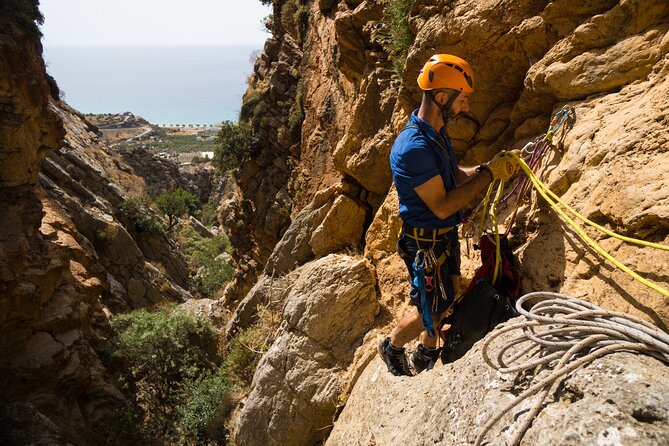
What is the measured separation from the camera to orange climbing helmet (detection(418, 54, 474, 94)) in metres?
3.35

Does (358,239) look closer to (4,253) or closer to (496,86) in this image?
(496,86)

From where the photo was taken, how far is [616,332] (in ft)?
6.79

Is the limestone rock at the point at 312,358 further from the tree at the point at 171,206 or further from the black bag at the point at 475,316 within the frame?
the tree at the point at 171,206

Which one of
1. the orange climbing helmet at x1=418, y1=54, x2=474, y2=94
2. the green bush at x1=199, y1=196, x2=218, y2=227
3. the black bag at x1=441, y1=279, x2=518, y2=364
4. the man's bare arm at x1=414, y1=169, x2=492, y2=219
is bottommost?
the green bush at x1=199, y1=196, x2=218, y2=227

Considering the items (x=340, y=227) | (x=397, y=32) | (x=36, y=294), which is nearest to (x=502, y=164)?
(x=397, y=32)

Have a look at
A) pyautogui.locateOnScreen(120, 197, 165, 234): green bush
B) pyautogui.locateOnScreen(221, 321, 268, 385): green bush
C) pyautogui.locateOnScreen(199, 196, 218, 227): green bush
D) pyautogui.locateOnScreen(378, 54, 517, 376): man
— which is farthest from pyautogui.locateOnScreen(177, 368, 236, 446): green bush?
pyautogui.locateOnScreen(199, 196, 218, 227): green bush

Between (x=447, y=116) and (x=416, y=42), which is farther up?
(x=416, y=42)

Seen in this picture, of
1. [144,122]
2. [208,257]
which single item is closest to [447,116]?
[208,257]

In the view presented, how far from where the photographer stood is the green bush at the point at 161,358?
1256 centimetres

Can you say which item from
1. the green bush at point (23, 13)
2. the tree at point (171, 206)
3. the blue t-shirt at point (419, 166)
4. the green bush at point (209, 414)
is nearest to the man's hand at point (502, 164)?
the blue t-shirt at point (419, 166)

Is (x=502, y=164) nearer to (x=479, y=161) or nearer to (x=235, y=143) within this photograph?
(x=479, y=161)

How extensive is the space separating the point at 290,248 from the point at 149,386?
7397 millimetres

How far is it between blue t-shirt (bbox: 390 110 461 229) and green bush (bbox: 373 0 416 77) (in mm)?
3130

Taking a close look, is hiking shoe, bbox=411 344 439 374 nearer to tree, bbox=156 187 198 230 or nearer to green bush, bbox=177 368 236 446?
green bush, bbox=177 368 236 446
